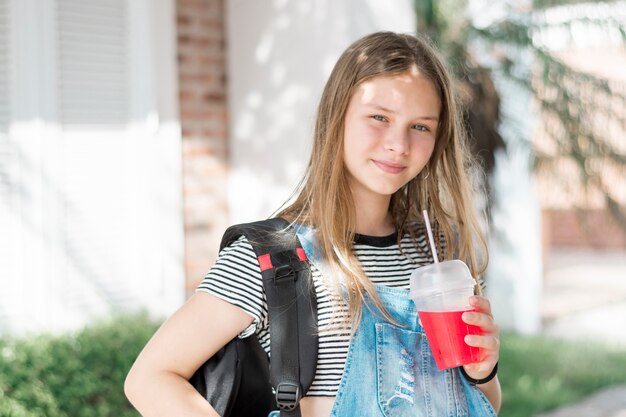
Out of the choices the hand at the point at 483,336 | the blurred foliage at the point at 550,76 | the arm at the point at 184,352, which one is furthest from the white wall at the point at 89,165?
the hand at the point at 483,336

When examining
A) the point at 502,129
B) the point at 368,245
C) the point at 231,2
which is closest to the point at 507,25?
the point at 502,129

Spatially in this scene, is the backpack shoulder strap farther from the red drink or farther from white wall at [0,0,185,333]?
white wall at [0,0,185,333]

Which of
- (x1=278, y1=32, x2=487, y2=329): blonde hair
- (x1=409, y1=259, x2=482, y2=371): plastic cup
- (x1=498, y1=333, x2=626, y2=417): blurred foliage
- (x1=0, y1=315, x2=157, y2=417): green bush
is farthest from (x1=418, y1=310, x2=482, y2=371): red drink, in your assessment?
(x1=498, y1=333, x2=626, y2=417): blurred foliage

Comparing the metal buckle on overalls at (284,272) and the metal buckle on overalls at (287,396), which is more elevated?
the metal buckle on overalls at (284,272)

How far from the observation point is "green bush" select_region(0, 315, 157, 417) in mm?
4027

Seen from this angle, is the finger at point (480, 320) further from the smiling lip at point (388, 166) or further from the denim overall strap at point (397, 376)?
the smiling lip at point (388, 166)

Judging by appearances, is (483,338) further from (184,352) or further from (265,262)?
(184,352)

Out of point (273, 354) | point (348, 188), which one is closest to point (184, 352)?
point (273, 354)

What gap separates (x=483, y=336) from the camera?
6.24 ft

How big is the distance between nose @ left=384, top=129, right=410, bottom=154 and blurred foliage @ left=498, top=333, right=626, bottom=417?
13.4 feet

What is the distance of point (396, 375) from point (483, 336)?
7.9 inches

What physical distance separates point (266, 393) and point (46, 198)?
3136 mm

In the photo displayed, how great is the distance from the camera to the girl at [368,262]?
6.06 ft

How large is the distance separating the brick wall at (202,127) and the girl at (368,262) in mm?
3289
